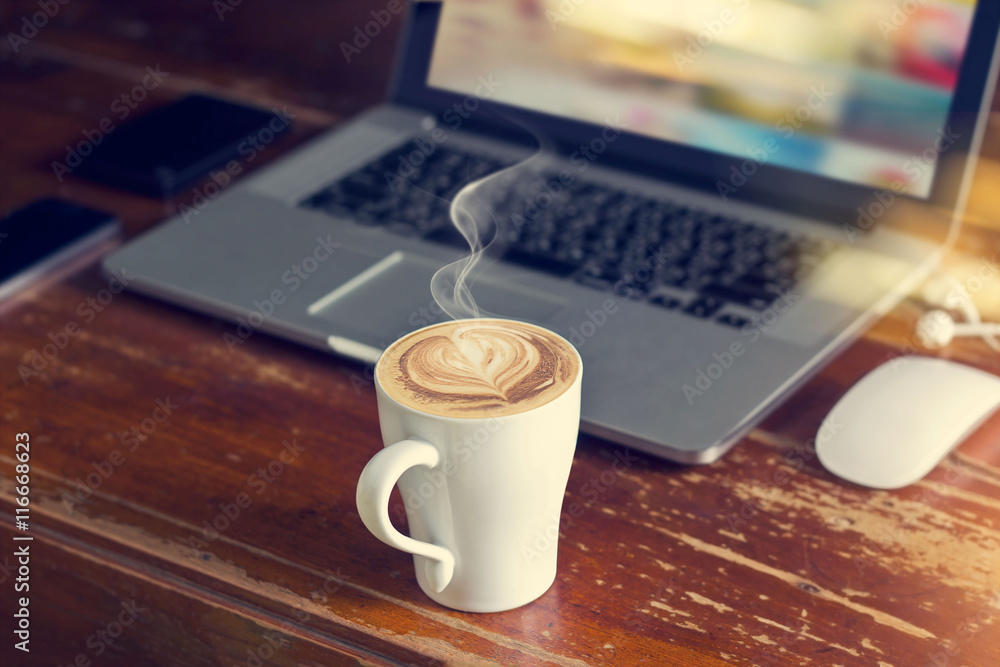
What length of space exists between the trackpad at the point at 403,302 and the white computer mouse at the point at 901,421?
0.67 feet

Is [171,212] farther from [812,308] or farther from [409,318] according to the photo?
[812,308]

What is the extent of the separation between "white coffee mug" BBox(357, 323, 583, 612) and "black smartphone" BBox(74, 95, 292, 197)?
528mm

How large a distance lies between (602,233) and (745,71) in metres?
0.17

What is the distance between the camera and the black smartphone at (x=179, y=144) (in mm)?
875

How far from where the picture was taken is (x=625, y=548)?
52 centimetres

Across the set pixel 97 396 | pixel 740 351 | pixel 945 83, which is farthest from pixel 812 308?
pixel 97 396

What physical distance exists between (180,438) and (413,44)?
422 mm

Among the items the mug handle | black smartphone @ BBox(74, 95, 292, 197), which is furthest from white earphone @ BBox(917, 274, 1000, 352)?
black smartphone @ BBox(74, 95, 292, 197)

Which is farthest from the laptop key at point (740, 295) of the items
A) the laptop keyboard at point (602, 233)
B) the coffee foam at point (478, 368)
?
the coffee foam at point (478, 368)

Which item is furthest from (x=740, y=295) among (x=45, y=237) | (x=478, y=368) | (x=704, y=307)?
(x=45, y=237)

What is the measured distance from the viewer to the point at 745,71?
0.75 metres

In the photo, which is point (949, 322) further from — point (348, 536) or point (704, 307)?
point (348, 536)

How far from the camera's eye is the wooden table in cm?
47

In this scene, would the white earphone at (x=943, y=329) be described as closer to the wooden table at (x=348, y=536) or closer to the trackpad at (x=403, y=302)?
the wooden table at (x=348, y=536)
